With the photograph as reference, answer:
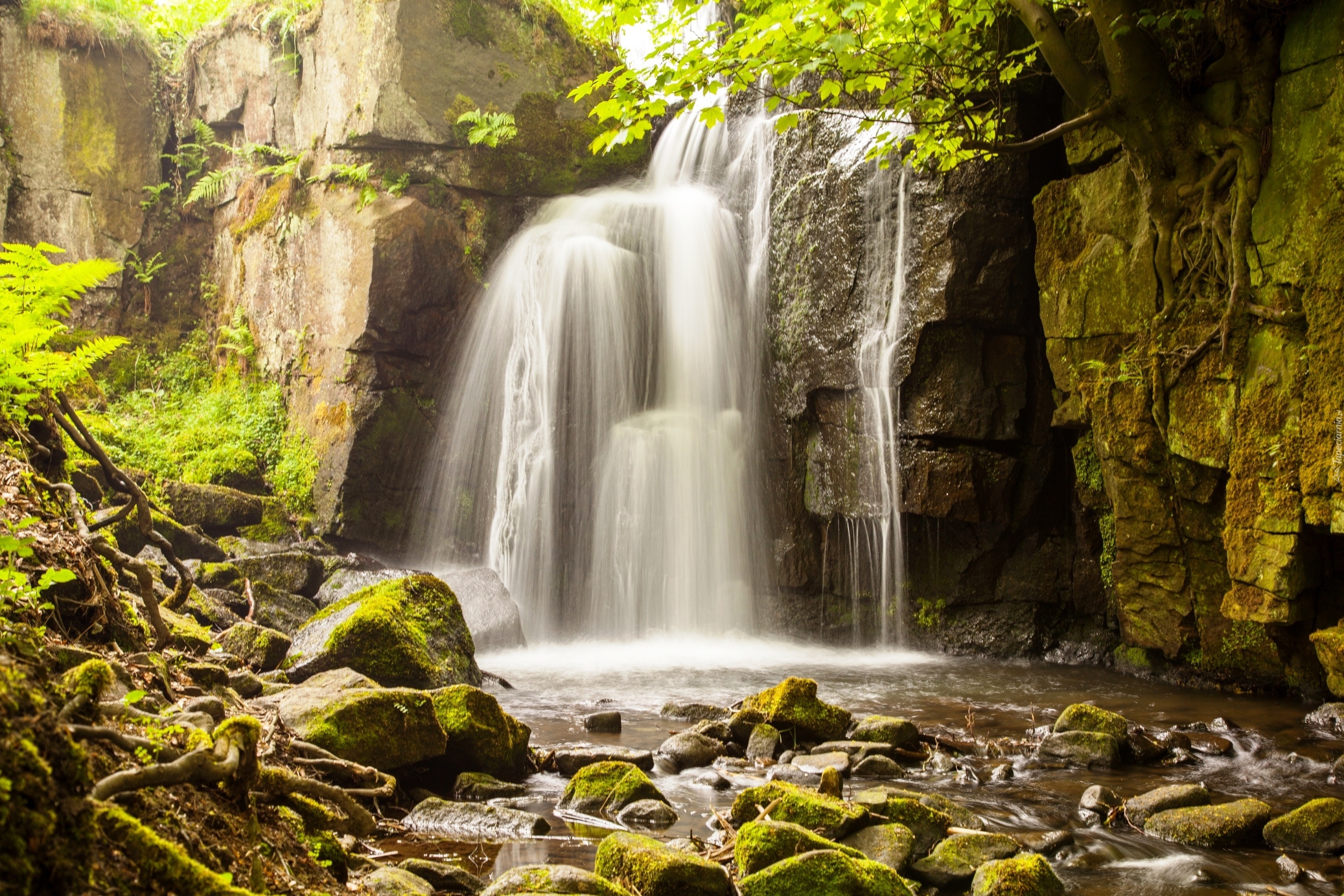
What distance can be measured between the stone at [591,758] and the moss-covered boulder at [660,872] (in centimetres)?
188

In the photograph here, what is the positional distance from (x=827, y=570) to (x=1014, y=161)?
5.82 metres

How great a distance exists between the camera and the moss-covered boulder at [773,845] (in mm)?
3877

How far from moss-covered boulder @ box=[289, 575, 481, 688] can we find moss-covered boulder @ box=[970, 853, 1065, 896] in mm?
4145

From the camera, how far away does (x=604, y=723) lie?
23.0 ft

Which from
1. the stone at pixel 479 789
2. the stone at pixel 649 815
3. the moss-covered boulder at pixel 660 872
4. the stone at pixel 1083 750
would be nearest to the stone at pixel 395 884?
the moss-covered boulder at pixel 660 872

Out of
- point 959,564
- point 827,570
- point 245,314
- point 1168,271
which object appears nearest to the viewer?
point 1168,271

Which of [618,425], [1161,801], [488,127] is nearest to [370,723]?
[1161,801]

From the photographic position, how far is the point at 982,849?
14.1 feet

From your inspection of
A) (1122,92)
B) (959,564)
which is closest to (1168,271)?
(1122,92)

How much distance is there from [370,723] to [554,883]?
1.88m

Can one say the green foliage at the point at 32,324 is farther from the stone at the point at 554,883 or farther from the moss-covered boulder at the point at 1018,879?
the moss-covered boulder at the point at 1018,879

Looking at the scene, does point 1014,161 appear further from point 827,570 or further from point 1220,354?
point 827,570

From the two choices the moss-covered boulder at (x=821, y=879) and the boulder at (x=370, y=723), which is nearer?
the moss-covered boulder at (x=821, y=879)

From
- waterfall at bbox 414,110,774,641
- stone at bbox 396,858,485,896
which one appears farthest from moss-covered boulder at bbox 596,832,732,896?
→ waterfall at bbox 414,110,774,641
